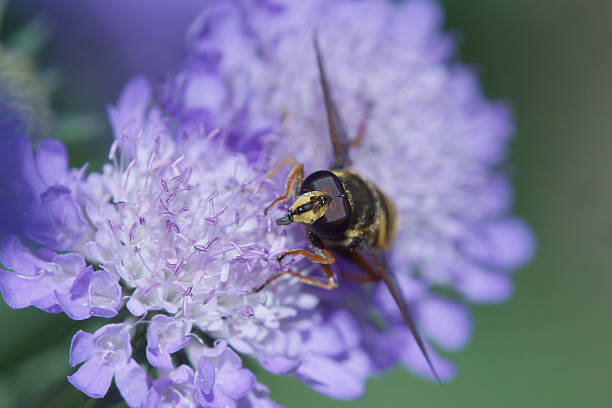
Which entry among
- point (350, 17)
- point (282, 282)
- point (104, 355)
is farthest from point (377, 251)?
point (350, 17)

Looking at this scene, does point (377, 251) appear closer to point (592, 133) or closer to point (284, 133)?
point (284, 133)

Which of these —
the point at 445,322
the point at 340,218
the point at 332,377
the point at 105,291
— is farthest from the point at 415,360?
the point at 105,291

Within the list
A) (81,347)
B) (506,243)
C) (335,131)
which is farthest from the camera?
(506,243)

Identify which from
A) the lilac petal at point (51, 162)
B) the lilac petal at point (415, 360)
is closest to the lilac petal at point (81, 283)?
the lilac petal at point (51, 162)

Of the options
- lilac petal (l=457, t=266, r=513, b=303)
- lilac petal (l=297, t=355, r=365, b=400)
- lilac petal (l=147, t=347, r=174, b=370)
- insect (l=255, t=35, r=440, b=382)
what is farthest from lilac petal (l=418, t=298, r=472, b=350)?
lilac petal (l=147, t=347, r=174, b=370)

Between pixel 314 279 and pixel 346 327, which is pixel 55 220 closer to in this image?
pixel 314 279

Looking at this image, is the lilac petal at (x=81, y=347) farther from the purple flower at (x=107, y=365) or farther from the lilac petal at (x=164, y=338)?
the lilac petal at (x=164, y=338)

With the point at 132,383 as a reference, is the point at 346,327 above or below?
below
